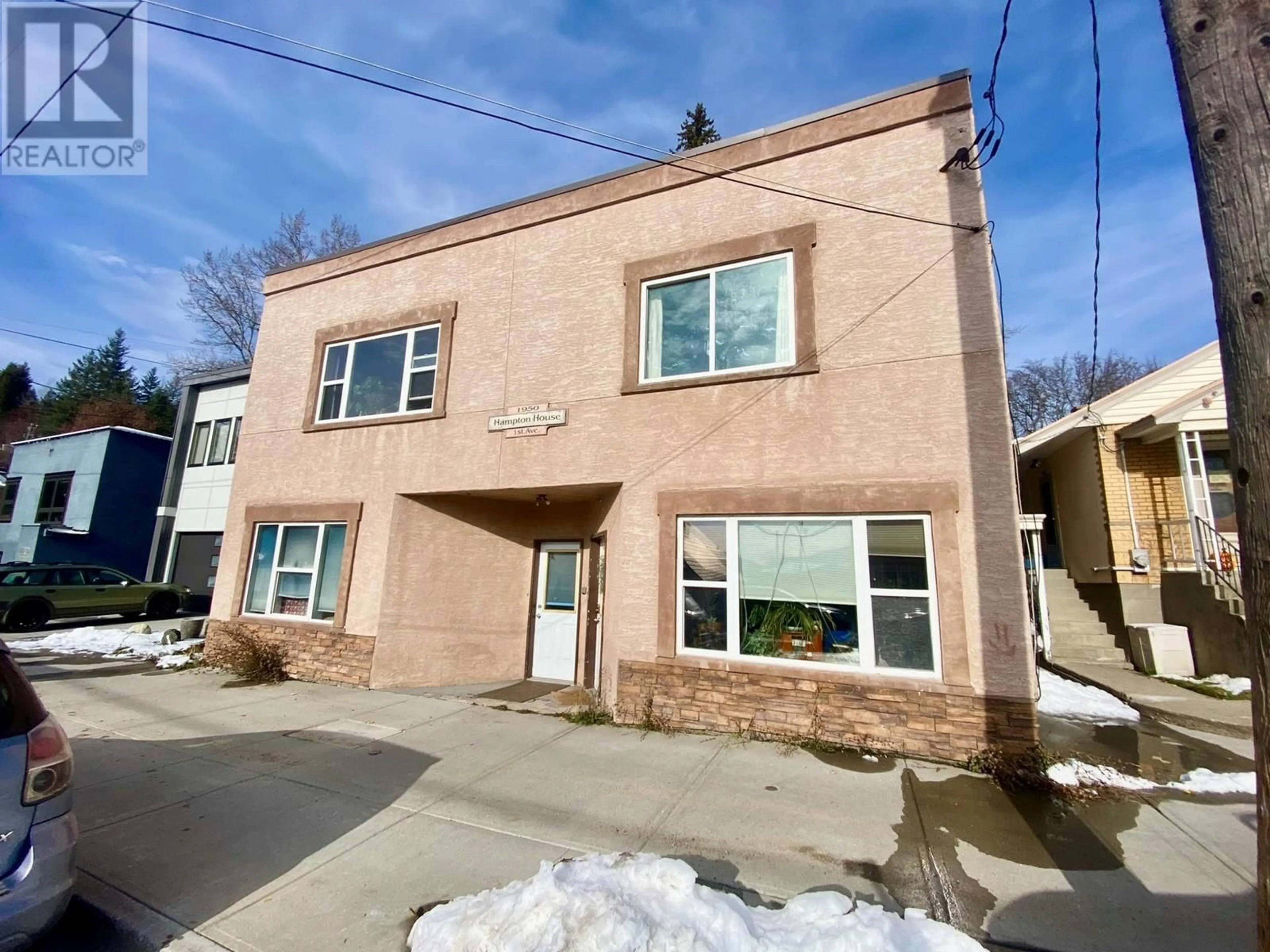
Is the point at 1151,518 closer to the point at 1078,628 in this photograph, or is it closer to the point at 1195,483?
the point at 1195,483

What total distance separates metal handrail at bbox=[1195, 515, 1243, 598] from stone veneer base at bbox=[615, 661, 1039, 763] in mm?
7362

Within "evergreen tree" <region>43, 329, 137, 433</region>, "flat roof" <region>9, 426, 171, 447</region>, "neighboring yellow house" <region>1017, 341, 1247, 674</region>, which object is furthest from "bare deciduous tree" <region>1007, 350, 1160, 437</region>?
"evergreen tree" <region>43, 329, 137, 433</region>

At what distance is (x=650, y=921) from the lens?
2564 mm

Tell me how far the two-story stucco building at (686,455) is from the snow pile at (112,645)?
2.25 m

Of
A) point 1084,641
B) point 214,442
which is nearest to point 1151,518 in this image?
point 1084,641

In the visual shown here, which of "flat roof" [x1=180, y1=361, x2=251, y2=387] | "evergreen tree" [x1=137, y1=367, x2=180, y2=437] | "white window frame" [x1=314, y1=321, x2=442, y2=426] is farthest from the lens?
"evergreen tree" [x1=137, y1=367, x2=180, y2=437]

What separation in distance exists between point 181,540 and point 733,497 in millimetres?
19186

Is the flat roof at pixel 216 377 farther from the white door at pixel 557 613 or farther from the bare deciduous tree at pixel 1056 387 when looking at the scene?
the bare deciduous tree at pixel 1056 387

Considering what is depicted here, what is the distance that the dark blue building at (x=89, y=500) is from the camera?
20281 millimetres

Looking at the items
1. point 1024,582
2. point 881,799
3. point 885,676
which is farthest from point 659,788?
point 1024,582

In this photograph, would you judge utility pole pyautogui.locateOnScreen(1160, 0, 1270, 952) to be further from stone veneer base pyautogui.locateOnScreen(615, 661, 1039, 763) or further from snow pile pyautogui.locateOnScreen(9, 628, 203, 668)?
snow pile pyautogui.locateOnScreen(9, 628, 203, 668)

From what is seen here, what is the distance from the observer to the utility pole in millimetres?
2043

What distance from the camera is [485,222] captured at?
29.8ft

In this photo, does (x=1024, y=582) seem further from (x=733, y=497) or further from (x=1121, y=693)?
(x=1121, y=693)
